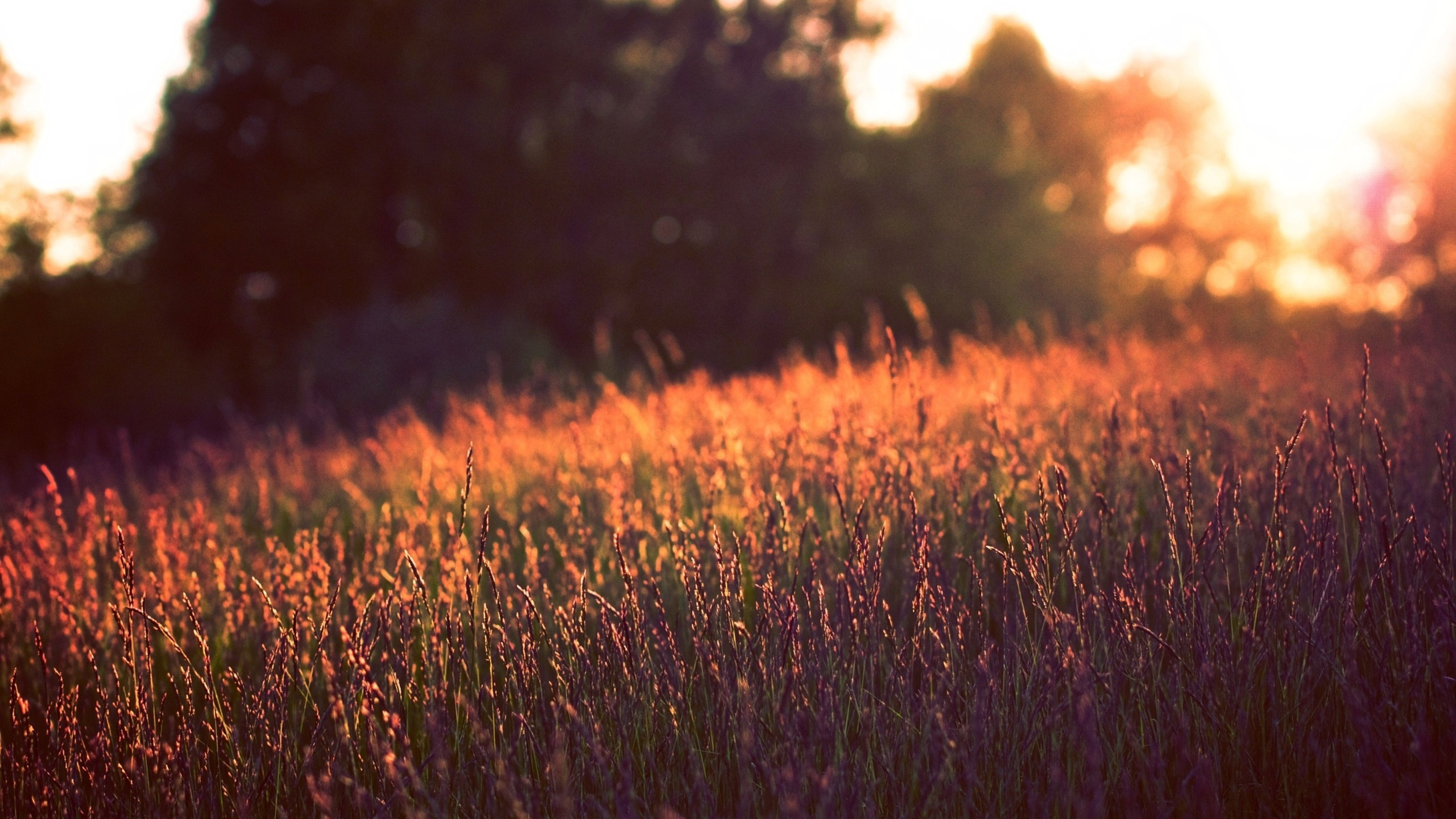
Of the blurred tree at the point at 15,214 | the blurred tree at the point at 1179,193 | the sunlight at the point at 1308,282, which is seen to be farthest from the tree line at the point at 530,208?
the blurred tree at the point at 1179,193

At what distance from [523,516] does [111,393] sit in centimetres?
1235

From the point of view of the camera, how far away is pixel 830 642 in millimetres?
1833

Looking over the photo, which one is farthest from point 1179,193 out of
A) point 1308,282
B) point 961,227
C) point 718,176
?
point 718,176

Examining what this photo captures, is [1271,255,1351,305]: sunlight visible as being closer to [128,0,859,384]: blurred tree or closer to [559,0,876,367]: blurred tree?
[559,0,876,367]: blurred tree

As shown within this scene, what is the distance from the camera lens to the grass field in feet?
5.27

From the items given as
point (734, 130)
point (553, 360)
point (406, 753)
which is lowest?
point (406, 753)

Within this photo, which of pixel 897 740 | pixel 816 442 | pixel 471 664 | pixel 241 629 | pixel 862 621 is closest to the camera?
pixel 897 740

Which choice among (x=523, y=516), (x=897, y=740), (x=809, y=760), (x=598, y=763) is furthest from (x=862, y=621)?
(x=523, y=516)

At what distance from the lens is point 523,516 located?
3.43 m

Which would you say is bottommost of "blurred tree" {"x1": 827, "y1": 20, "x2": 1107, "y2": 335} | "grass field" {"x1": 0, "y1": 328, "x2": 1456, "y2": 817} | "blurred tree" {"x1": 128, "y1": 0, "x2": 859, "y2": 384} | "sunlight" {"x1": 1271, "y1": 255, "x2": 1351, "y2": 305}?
"grass field" {"x1": 0, "y1": 328, "x2": 1456, "y2": 817}

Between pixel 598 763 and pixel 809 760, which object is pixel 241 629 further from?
pixel 809 760

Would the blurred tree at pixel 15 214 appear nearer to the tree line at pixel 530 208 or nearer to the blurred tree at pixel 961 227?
the tree line at pixel 530 208

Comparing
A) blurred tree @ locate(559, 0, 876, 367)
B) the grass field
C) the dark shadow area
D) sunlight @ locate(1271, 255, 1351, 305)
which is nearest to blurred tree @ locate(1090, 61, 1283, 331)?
sunlight @ locate(1271, 255, 1351, 305)

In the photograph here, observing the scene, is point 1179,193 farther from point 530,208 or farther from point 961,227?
point 530,208
